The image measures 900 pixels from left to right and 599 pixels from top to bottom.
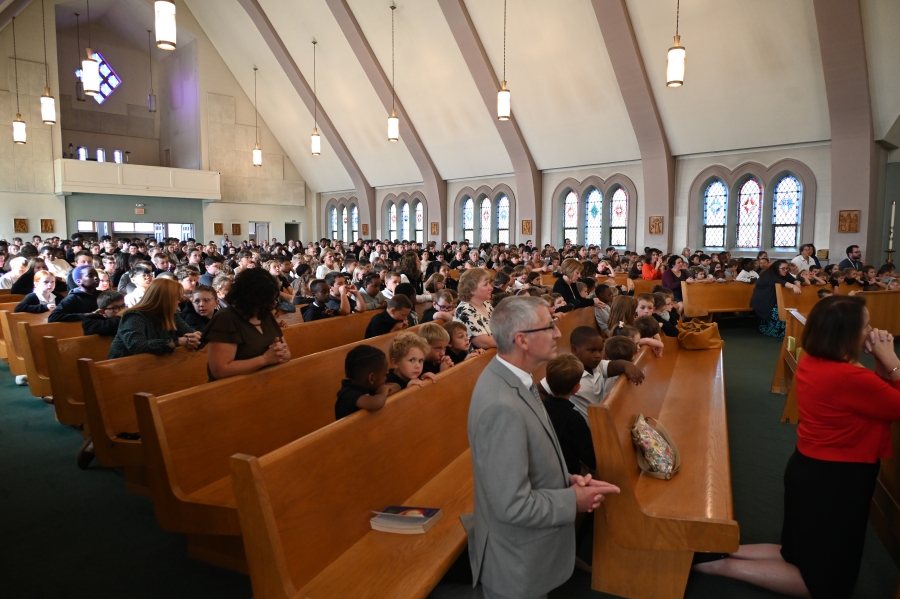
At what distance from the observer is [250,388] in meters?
3.40

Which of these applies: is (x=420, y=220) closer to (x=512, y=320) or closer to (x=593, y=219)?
(x=593, y=219)

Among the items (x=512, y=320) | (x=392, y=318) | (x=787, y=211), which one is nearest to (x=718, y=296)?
(x=787, y=211)

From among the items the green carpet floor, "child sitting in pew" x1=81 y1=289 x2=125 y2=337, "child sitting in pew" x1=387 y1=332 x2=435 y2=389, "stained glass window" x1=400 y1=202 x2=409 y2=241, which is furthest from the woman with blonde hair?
"stained glass window" x1=400 y1=202 x2=409 y2=241

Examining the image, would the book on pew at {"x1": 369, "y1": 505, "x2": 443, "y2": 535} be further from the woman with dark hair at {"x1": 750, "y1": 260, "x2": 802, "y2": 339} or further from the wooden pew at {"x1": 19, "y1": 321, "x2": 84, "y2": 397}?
the woman with dark hair at {"x1": 750, "y1": 260, "x2": 802, "y2": 339}

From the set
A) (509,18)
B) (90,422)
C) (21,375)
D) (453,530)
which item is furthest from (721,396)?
(509,18)

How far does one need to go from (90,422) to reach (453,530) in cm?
245

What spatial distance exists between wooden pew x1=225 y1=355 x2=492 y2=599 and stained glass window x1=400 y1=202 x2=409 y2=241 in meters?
21.4

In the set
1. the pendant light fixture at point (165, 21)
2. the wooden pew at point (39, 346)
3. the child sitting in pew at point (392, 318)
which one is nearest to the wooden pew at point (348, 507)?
the child sitting in pew at point (392, 318)

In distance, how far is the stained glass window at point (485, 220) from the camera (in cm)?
2119

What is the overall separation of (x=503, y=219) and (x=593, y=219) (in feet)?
12.1

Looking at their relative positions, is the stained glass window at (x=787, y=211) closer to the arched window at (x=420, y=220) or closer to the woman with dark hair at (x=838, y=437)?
the arched window at (x=420, y=220)

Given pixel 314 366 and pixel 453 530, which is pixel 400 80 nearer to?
pixel 314 366

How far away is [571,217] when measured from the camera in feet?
62.2

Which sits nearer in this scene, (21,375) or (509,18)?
(21,375)
